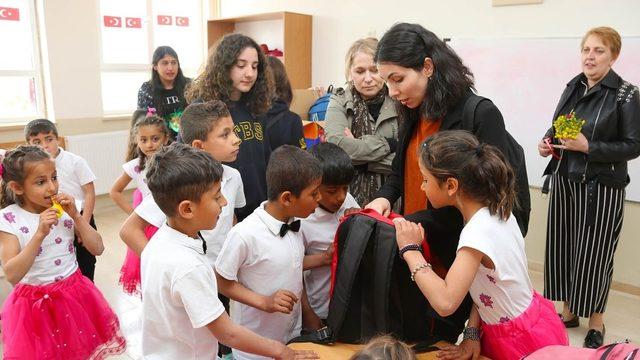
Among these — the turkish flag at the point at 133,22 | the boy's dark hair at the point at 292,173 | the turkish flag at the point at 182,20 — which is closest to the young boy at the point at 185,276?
the boy's dark hair at the point at 292,173

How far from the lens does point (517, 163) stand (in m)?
1.60

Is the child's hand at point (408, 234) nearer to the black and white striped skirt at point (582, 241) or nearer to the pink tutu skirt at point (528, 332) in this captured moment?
the pink tutu skirt at point (528, 332)

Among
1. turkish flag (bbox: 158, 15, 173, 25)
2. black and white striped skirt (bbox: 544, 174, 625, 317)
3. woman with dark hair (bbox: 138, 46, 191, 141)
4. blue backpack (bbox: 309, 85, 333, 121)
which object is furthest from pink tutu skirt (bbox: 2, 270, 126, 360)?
turkish flag (bbox: 158, 15, 173, 25)

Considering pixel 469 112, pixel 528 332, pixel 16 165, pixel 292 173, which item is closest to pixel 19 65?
pixel 16 165

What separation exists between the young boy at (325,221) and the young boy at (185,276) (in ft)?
1.59

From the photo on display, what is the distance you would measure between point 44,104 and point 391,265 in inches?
197

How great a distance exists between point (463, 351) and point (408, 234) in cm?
41

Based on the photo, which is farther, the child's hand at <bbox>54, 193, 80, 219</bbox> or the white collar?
the child's hand at <bbox>54, 193, 80, 219</bbox>

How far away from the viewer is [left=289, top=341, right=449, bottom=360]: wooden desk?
4.84 ft

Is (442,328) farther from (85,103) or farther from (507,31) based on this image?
(85,103)

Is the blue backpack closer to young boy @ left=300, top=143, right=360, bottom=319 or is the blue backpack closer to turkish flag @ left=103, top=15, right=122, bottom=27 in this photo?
turkish flag @ left=103, top=15, right=122, bottom=27

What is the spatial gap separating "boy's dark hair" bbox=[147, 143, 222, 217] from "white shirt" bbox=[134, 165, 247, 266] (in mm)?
402

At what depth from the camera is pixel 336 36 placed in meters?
5.07

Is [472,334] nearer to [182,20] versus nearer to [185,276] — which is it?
[185,276]
